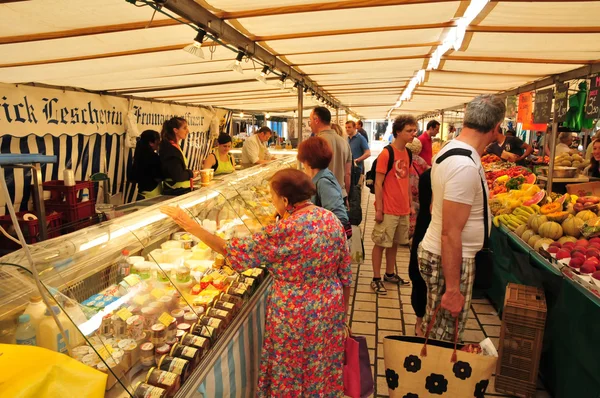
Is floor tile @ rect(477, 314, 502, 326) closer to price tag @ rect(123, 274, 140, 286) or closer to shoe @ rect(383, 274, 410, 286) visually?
shoe @ rect(383, 274, 410, 286)

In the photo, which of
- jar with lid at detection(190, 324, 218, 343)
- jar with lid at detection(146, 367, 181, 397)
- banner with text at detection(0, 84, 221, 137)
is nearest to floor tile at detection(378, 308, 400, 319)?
jar with lid at detection(190, 324, 218, 343)

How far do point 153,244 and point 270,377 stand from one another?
1062mm

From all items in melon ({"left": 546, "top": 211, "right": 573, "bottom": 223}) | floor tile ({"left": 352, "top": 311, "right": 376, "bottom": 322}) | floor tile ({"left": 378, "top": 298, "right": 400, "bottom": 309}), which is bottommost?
floor tile ({"left": 352, "top": 311, "right": 376, "bottom": 322})

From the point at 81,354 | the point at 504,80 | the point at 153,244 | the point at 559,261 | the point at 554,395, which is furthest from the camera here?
the point at 504,80

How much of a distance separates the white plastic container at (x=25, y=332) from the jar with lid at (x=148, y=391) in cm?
44

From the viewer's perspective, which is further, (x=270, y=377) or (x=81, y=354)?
(x=270, y=377)

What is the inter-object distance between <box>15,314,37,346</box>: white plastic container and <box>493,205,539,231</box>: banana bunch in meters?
4.27

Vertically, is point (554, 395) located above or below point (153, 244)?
below

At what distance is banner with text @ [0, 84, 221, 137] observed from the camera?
4801 mm

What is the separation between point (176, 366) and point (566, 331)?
2.61m

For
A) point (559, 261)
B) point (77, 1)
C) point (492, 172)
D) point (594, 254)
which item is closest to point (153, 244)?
point (77, 1)

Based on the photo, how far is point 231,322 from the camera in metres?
2.29

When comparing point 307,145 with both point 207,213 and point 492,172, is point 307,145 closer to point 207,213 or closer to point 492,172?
point 207,213

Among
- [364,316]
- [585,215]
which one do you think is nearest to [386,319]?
[364,316]
